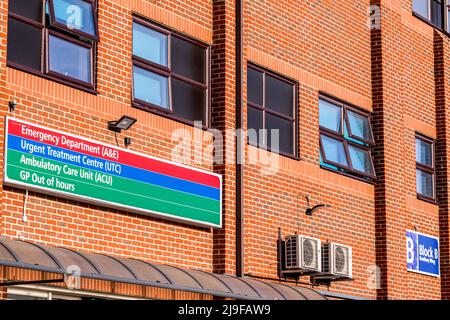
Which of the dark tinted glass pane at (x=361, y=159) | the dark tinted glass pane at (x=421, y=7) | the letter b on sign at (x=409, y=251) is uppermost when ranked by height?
the dark tinted glass pane at (x=421, y=7)

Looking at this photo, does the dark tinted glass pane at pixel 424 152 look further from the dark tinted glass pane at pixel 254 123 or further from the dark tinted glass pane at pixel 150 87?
the dark tinted glass pane at pixel 150 87

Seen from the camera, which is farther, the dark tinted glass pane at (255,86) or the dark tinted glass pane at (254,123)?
the dark tinted glass pane at (255,86)

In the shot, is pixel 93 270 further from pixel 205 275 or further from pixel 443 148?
pixel 443 148

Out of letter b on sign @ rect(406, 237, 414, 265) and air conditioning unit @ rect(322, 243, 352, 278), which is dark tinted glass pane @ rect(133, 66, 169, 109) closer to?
air conditioning unit @ rect(322, 243, 352, 278)

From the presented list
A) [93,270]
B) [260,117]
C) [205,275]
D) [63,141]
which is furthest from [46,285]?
[260,117]

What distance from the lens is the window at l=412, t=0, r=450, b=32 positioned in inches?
1037

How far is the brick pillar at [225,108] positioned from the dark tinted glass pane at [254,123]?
0.73 metres

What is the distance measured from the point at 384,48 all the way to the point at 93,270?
11294 mm

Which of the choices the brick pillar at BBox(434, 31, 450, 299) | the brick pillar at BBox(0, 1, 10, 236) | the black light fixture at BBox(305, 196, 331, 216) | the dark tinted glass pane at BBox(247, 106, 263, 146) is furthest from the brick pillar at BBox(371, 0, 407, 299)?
the brick pillar at BBox(0, 1, 10, 236)

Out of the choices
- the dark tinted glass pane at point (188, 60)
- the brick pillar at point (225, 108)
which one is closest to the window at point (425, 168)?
the brick pillar at point (225, 108)

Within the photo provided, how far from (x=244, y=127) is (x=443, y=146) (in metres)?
8.07

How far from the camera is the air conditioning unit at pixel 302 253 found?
19938mm

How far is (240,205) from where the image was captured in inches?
749

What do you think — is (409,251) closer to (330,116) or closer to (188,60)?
(330,116)
